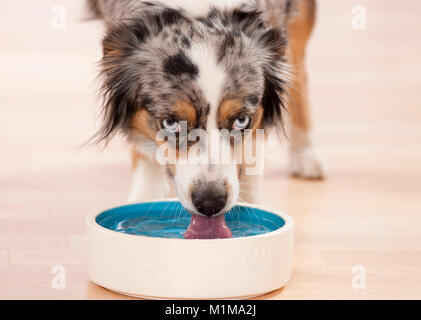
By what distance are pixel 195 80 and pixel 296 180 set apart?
141 centimetres

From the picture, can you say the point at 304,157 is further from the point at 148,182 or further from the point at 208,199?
the point at 208,199

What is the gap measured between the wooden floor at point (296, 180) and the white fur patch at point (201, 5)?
0.43 m

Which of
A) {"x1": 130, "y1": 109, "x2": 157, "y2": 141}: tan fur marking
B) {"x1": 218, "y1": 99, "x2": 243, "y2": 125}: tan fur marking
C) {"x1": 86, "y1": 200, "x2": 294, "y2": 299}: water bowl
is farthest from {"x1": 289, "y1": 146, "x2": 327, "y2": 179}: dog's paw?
{"x1": 86, "y1": 200, "x2": 294, "y2": 299}: water bowl

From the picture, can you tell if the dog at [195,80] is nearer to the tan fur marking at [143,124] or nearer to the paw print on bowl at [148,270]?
the tan fur marking at [143,124]

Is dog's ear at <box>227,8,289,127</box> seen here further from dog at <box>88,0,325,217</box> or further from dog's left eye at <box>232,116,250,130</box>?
dog's left eye at <box>232,116,250,130</box>

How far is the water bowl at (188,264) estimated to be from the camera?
174cm

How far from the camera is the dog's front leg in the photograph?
272 centimetres

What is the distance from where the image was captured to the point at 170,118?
2.14 metres

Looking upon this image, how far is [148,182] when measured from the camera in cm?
273

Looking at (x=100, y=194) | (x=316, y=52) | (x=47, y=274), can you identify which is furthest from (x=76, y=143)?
(x=316, y=52)

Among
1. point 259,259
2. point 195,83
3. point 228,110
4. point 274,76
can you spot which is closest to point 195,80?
point 195,83

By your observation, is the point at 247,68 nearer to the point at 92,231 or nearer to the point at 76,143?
the point at 92,231

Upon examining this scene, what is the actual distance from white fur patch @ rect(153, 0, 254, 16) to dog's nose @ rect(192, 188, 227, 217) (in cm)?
58

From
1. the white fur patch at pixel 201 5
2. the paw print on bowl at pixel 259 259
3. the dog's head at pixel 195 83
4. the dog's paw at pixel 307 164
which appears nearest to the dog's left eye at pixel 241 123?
the dog's head at pixel 195 83
